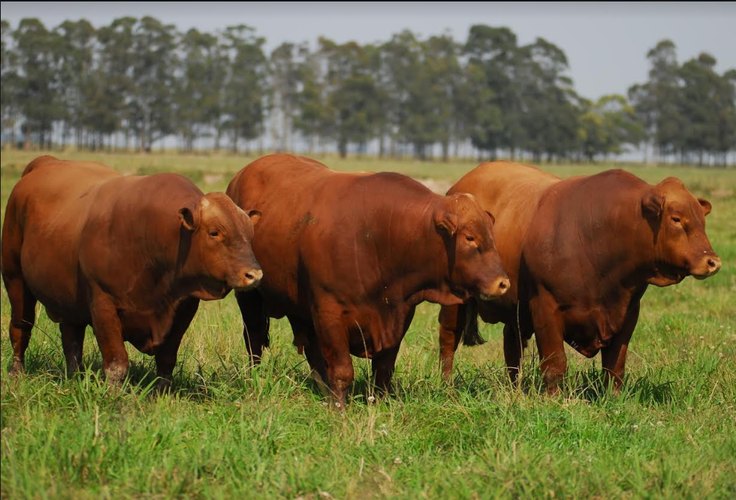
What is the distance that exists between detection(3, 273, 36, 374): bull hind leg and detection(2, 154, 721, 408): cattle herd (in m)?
0.03

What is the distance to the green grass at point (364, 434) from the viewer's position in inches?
187

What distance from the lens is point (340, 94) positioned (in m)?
95.8

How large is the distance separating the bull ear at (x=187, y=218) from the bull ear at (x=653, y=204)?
10.5 ft

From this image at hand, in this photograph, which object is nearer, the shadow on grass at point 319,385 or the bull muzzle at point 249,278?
the bull muzzle at point 249,278

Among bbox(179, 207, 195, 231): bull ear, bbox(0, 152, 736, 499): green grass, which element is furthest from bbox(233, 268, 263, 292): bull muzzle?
bbox(0, 152, 736, 499): green grass

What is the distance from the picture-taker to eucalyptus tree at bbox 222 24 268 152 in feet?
306

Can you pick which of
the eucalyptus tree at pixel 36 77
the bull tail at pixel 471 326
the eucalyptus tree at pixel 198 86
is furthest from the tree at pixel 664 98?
the bull tail at pixel 471 326

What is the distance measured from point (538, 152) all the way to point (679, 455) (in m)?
96.7

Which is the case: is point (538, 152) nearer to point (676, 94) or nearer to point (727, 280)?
point (676, 94)

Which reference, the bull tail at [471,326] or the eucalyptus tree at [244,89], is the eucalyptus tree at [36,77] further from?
the bull tail at [471,326]

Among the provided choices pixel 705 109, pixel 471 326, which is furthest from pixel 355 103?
pixel 471 326

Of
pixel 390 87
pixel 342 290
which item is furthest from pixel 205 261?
pixel 390 87

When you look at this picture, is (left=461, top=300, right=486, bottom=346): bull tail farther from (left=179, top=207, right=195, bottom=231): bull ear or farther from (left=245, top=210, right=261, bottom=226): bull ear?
(left=179, top=207, right=195, bottom=231): bull ear

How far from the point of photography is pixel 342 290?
6.46 m
